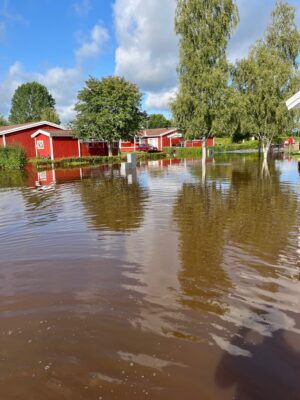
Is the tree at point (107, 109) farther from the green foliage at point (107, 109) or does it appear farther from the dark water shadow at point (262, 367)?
the dark water shadow at point (262, 367)

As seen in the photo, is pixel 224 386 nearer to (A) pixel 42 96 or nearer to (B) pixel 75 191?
(B) pixel 75 191

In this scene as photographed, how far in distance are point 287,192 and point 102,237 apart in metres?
8.01

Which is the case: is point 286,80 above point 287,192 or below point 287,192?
above

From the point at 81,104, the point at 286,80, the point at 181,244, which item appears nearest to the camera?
the point at 181,244

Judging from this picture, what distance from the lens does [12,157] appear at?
29.3 meters

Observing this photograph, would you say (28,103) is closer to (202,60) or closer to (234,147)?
(234,147)

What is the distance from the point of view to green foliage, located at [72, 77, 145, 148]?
35.1m

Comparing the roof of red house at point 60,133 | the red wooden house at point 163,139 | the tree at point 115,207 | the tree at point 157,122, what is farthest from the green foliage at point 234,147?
the tree at point 157,122

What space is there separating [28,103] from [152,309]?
90.5 meters

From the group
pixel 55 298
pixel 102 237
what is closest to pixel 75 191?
pixel 102 237

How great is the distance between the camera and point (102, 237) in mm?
6910

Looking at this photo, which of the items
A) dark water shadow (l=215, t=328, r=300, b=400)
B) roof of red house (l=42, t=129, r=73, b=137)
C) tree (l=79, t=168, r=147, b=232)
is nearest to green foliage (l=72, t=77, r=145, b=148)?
roof of red house (l=42, t=129, r=73, b=137)

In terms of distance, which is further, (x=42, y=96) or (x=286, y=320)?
(x=42, y=96)

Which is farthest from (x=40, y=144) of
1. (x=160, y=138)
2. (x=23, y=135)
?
(x=160, y=138)
